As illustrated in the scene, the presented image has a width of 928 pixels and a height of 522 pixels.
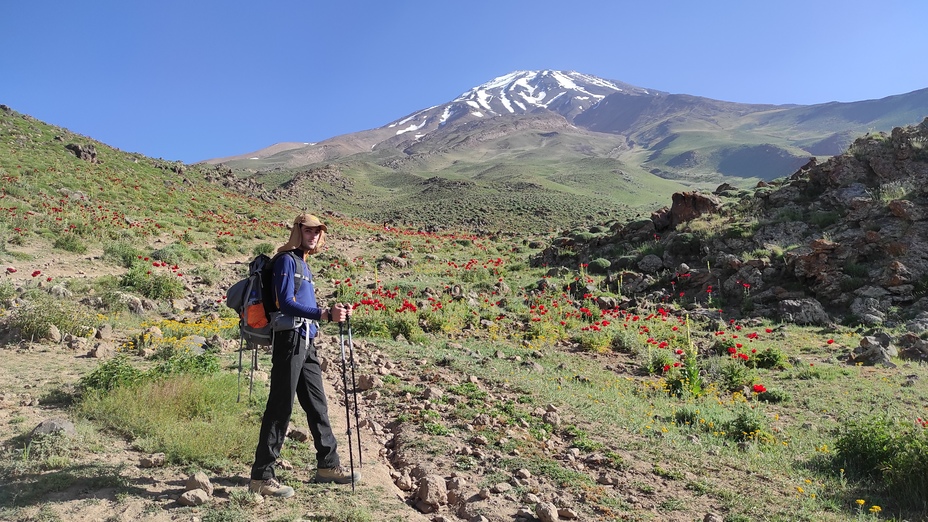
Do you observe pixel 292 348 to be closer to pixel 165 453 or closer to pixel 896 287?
pixel 165 453

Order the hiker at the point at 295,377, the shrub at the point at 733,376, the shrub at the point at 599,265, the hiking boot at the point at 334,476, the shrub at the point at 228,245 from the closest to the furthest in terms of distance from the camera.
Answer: the hiker at the point at 295,377, the hiking boot at the point at 334,476, the shrub at the point at 733,376, the shrub at the point at 599,265, the shrub at the point at 228,245

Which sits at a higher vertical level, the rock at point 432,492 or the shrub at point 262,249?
the shrub at point 262,249


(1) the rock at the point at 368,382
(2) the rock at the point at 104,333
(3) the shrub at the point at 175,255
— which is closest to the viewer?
(1) the rock at the point at 368,382

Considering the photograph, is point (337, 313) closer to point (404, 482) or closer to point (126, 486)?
point (404, 482)

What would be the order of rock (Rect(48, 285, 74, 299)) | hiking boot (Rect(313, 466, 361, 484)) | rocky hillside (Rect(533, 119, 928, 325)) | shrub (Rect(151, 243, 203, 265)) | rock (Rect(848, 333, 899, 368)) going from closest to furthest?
hiking boot (Rect(313, 466, 361, 484)), rock (Rect(848, 333, 899, 368)), rock (Rect(48, 285, 74, 299)), rocky hillside (Rect(533, 119, 928, 325)), shrub (Rect(151, 243, 203, 265))

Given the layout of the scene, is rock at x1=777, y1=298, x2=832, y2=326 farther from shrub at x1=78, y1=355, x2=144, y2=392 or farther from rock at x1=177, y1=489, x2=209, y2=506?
shrub at x1=78, y1=355, x2=144, y2=392

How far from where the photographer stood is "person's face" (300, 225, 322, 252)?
3.59 metres

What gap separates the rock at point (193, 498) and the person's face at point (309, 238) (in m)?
1.66

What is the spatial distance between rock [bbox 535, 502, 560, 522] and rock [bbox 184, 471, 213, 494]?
2.05 m

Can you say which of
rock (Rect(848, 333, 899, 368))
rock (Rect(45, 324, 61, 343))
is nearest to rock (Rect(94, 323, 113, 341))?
rock (Rect(45, 324, 61, 343))

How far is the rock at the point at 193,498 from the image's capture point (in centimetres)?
294

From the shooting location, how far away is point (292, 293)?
131 inches

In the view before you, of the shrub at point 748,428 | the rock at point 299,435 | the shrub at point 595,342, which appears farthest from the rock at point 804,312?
the rock at point 299,435

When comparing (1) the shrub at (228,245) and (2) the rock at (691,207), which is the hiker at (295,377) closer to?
(1) the shrub at (228,245)
